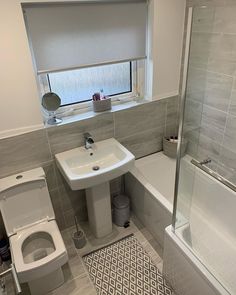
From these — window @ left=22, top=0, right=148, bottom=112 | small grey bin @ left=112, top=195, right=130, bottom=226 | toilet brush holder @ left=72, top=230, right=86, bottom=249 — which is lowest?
toilet brush holder @ left=72, top=230, right=86, bottom=249

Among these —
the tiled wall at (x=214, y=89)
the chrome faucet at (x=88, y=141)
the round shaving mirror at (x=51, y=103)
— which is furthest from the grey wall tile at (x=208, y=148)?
the round shaving mirror at (x=51, y=103)

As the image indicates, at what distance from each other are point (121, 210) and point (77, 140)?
0.80m

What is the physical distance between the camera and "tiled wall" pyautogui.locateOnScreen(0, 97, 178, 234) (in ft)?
6.29

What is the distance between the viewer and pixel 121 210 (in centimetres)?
239

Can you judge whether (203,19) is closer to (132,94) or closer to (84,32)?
(84,32)

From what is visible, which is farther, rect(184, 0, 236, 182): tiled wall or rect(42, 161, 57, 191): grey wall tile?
rect(42, 161, 57, 191): grey wall tile

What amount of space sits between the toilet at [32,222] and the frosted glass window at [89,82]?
2.25 ft

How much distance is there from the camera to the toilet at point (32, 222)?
184 centimetres

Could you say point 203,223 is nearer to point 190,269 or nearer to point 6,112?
point 190,269

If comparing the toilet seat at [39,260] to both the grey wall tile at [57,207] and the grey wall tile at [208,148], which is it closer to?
the grey wall tile at [57,207]

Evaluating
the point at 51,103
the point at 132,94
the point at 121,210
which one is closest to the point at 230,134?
the point at 132,94

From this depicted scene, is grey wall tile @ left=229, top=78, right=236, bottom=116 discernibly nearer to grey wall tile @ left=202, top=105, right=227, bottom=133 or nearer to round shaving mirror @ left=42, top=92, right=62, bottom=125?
grey wall tile @ left=202, top=105, right=227, bottom=133

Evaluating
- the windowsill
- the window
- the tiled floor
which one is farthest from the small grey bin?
the window

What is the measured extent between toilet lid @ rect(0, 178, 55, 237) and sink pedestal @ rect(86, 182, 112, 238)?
352 millimetres
